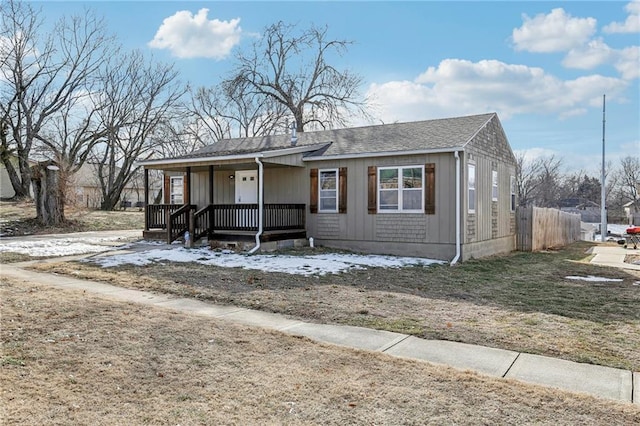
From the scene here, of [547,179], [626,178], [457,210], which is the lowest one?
[457,210]

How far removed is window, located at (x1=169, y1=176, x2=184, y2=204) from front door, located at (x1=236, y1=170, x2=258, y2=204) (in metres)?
3.19

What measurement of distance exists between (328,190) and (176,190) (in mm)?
6991

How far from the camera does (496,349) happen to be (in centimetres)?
481

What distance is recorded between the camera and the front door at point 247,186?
15930mm

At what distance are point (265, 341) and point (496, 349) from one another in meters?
2.35

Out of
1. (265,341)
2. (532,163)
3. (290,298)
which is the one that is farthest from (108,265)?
(532,163)

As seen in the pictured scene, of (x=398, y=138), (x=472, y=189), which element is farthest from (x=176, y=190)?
(x=472, y=189)

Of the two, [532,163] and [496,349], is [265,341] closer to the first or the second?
[496,349]

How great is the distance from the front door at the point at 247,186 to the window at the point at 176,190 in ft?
10.5

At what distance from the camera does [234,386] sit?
3.72 m

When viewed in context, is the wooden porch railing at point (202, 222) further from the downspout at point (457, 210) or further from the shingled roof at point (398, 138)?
the downspout at point (457, 210)

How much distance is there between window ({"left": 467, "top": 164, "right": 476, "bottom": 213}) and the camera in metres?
13.3

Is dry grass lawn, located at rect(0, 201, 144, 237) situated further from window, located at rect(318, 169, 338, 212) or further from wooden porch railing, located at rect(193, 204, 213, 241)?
window, located at rect(318, 169, 338, 212)

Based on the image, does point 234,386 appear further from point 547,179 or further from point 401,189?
point 547,179
